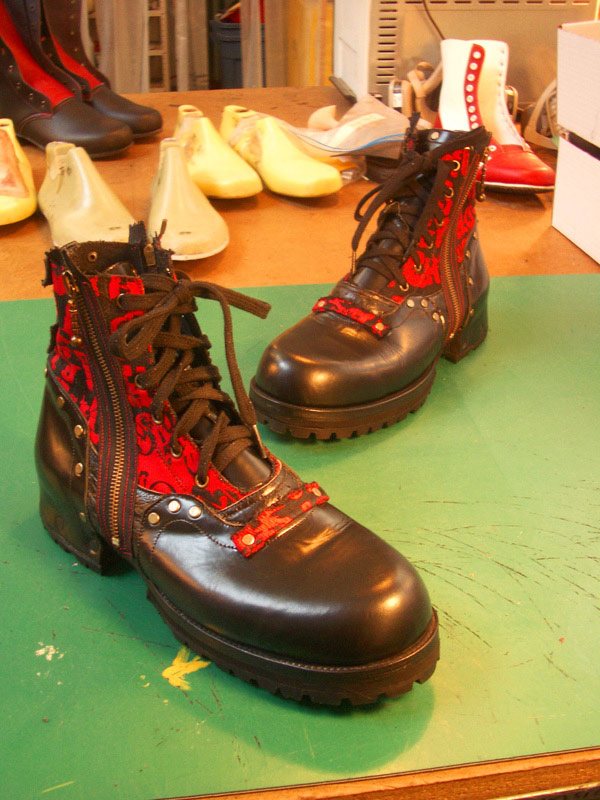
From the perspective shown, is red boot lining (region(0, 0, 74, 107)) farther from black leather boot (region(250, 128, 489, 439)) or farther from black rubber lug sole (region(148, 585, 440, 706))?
black rubber lug sole (region(148, 585, 440, 706))

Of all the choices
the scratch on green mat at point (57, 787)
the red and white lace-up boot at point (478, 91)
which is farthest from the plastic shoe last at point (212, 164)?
the scratch on green mat at point (57, 787)

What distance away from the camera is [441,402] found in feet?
3.62

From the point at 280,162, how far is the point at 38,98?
57 cm

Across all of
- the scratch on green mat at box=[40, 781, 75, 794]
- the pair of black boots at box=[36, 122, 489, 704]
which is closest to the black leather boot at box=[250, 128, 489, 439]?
the pair of black boots at box=[36, 122, 489, 704]

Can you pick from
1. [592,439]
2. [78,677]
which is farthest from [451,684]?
[592,439]

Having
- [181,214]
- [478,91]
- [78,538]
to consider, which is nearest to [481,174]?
[181,214]

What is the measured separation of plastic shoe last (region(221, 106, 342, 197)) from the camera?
169 cm

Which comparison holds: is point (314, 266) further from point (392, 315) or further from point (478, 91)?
point (478, 91)

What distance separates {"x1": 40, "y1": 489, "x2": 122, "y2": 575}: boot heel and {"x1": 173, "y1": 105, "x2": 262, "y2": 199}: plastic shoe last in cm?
96

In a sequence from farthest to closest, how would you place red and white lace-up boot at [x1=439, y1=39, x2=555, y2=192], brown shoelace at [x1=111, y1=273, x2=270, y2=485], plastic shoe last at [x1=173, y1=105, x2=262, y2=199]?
1. red and white lace-up boot at [x1=439, y1=39, x2=555, y2=192]
2. plastic shoe last at [x1=173, y1=105, x2=262, y2=199]
3. brown shoelace at [x1=111, y1=273, x2=270, y2=485]

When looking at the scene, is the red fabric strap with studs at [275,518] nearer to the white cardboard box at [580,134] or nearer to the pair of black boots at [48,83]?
the white cardboard box at [580,134]

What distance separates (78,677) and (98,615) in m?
0.07

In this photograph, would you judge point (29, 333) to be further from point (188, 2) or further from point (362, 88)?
point (188, 2)

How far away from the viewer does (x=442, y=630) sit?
75 cm
